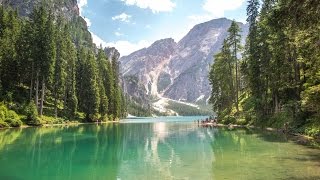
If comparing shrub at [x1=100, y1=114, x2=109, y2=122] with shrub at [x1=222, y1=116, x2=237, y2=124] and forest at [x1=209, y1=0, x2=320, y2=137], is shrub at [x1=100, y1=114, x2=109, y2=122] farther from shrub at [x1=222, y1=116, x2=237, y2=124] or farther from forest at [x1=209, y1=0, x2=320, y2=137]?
shrub at [x1=222, y1=116, x2=237, y2=124]

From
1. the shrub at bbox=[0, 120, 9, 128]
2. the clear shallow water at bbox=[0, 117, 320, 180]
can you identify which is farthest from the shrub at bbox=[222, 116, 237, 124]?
the clear shallow water at bbox=[0, 117, 320, 180]

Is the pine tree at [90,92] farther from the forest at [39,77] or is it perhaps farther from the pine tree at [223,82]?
the pine tree at [223,82]

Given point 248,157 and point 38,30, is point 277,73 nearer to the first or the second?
point 248,157

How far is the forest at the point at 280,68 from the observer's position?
1969 cm

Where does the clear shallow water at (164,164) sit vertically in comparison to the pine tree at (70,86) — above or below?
below

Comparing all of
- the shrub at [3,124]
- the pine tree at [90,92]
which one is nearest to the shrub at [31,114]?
the shrub at [3,124]

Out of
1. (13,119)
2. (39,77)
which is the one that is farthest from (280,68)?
(39,77)

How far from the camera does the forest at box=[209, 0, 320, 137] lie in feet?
64.6

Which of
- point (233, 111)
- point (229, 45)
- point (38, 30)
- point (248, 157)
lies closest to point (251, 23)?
point (229, 45)

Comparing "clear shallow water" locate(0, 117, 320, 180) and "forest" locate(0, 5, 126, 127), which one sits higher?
"forest" locate(0, 5, 126, 127)

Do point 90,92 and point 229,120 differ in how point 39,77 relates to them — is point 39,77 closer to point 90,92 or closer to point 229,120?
point 90,92

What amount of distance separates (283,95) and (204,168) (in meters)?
33.0

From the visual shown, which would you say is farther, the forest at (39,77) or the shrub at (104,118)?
the shrub at (104,118)

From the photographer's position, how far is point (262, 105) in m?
57.7
